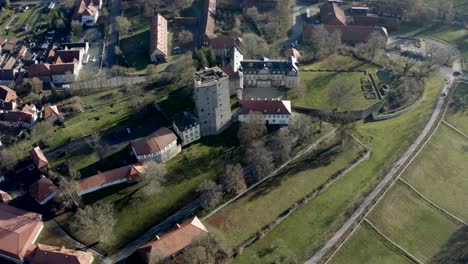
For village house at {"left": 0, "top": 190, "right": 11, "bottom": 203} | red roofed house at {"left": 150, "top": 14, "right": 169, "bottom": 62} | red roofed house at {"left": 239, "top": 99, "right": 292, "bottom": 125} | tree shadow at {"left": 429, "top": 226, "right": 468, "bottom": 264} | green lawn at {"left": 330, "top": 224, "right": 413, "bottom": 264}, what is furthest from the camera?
red roofed house at {"left": 150, "top": 14, "right": 169, "bottom": 62}

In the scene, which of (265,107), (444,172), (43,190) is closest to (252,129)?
(265,107)

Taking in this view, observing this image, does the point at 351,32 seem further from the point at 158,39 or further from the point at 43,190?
the point at 43,190

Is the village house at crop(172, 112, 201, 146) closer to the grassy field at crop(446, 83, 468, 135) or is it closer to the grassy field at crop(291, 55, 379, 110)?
the grassy field at crop(291, 55, 379, 110)

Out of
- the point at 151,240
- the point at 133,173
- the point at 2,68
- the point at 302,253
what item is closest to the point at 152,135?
the point at 133,173

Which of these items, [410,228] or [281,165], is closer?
[410,228]

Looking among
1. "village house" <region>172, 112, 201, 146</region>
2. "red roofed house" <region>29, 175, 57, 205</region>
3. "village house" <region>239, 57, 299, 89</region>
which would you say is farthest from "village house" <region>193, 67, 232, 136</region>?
"red roofed house" <region>29, 175, 57, 205</region>

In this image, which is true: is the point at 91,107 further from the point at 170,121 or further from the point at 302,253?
the point at 302,253

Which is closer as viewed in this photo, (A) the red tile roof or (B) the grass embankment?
(B) the grass embankment
